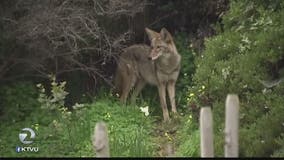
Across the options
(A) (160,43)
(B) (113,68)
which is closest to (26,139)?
(A) (160,43)

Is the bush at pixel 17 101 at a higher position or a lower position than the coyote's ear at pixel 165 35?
lower

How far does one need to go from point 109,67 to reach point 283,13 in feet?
16.9

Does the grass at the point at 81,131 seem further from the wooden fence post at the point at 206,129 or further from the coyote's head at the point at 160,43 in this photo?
the wooden fence post at the point at 206,129

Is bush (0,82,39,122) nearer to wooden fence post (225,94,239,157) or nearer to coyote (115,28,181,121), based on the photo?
coyote (115,28,181,121)

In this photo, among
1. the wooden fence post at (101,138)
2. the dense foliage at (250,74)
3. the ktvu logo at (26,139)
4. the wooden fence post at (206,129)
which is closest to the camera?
the wooden fence post at (101,138)

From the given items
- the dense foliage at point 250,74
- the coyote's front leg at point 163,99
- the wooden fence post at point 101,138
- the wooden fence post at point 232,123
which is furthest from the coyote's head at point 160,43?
the wooden fence post at point 101,138

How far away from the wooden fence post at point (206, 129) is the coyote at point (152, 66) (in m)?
6.10

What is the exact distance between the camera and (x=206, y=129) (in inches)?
193

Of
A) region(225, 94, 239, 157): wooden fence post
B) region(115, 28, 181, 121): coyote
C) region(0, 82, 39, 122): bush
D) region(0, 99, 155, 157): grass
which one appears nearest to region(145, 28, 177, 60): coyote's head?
region(115, 28, 181, 121): coyote

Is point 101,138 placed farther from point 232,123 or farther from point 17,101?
point 17,101

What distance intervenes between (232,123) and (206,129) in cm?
20

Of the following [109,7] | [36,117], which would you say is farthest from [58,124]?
[109,7]

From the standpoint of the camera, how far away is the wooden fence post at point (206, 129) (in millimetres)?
4875

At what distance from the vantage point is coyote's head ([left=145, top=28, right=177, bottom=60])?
11148 millimetres
